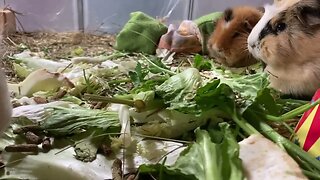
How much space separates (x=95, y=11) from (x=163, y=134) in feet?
4.87

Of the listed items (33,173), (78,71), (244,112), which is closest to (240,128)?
(244,112)

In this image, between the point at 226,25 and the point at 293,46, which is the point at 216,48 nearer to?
the point at 226,25

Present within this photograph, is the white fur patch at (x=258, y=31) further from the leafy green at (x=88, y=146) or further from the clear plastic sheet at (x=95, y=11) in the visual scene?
the clear plastic sheet at (x=95, y=11)

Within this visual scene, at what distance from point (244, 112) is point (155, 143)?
0.66 feet

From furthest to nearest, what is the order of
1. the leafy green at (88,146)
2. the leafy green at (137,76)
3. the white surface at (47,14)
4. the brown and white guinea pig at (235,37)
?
the white surface at (47,14) → the brown and white guinea pig at (235,37) → the leafy green at (137,76) → the leafy green at (88,146)

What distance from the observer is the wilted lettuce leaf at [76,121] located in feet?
3.19

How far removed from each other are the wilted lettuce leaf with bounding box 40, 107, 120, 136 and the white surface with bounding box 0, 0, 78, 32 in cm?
140

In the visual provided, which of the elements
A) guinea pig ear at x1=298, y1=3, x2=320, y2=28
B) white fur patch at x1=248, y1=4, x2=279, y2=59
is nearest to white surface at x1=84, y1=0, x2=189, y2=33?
white fur patch at x1=248, y1=4, x2=279, y2=59

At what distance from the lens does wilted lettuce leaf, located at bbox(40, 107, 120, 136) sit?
97cm

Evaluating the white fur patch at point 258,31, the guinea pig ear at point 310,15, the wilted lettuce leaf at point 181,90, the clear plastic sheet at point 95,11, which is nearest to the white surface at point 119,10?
the clear plastic sheet at point 95,11

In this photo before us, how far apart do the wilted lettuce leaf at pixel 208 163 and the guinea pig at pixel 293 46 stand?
521mm

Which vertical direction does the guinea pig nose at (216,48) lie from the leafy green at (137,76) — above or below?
below

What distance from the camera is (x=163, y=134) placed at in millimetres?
987

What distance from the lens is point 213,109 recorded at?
0.99 meters
